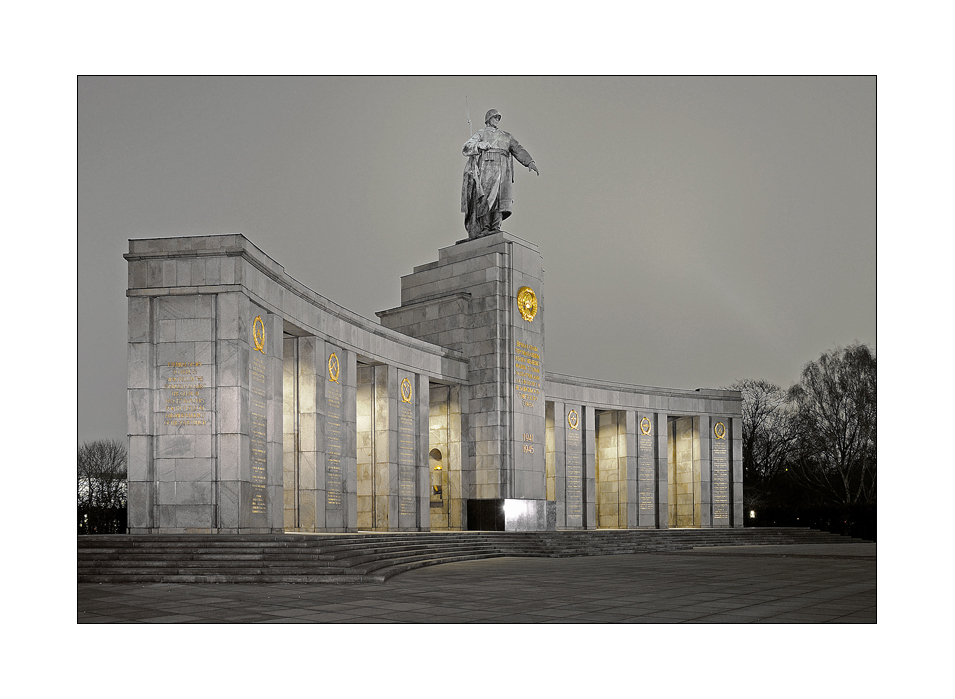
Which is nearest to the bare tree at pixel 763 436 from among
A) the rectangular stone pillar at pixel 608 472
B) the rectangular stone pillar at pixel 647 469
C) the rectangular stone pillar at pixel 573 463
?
the rectangular stone pillar at pixel 647 469

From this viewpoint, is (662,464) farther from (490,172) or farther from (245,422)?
(245,422)

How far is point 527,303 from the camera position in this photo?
3609 centimetres

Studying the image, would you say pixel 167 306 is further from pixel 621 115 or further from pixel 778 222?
pixel 778 222

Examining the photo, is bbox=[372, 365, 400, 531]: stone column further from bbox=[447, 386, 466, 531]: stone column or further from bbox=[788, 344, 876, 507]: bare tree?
bbox=[788, 344, 876, 507]: bare tree

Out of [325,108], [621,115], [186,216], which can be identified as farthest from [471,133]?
[325,108]

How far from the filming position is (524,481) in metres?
35.0

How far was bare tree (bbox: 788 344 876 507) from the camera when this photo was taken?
5553 cm

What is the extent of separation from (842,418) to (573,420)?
22.6 meters

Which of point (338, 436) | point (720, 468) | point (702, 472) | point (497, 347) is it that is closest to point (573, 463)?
point (702, 472)

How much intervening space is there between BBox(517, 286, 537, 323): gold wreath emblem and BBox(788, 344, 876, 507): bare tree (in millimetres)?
26104

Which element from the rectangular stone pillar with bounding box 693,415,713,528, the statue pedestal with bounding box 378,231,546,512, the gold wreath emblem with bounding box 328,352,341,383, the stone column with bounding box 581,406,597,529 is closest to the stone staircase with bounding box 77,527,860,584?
the gold wreath emblem with bounding box 328,352,341,383

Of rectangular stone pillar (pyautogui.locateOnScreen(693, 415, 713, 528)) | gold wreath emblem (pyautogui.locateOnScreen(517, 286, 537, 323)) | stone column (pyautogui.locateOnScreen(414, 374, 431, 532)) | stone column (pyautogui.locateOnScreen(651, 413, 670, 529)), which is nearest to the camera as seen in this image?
stone column (pyautogui.locateOnScreen(414, 374, 431, 532))

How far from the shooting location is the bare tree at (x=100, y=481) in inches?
2021

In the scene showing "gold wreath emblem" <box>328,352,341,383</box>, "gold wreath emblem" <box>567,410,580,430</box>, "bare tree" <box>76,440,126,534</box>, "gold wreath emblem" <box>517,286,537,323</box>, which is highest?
"gold wreath emblem" <box>517,286,537,323</box>
